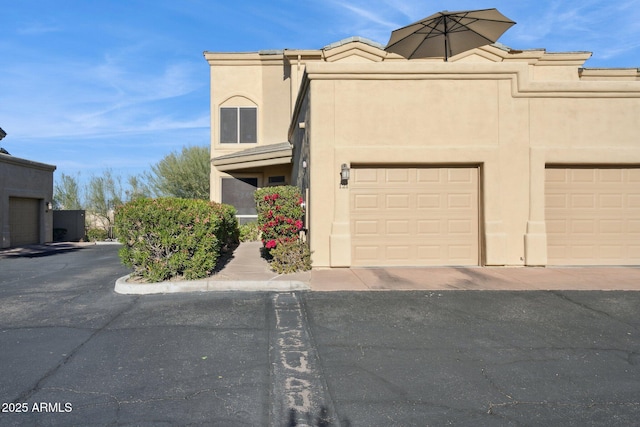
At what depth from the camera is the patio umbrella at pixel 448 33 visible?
355 inches

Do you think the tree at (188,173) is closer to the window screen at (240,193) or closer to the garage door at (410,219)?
the window screen at (240,193)

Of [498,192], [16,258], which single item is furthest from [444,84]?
[16,258]

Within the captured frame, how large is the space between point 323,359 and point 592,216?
28.2ft

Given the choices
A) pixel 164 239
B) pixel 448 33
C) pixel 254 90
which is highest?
pixel 254 90

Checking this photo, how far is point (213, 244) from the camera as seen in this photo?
7.15 metres

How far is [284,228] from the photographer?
873cm

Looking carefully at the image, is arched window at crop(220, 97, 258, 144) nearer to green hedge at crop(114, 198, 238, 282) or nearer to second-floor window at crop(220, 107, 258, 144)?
second-floor window at crop(220, 107, 258, 144)

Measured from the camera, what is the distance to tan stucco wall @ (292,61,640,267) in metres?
8.80

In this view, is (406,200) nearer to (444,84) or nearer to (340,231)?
(340,231)

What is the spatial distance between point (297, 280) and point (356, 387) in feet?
12.4

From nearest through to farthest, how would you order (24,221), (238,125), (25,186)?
(238,125)
(25,186)
(24,221)

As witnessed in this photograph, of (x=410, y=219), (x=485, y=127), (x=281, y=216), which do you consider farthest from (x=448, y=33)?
(x=281, y=216)

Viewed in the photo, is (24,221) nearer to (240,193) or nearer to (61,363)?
(240,193)

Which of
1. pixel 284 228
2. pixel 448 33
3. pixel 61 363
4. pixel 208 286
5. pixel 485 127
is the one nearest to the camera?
pixel 61 363
